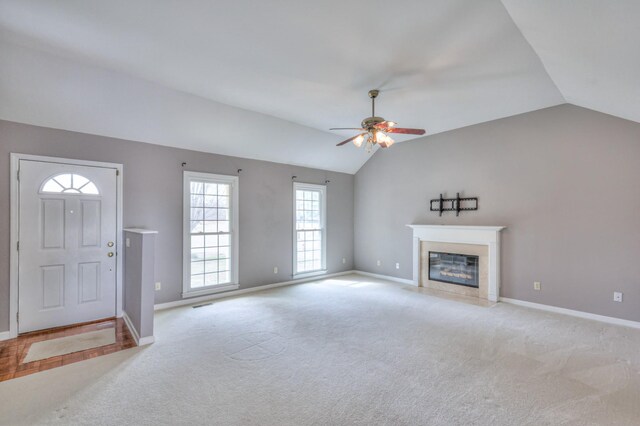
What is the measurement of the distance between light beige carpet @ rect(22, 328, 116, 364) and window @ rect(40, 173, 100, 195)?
185 cm

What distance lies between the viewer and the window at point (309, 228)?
644 cm

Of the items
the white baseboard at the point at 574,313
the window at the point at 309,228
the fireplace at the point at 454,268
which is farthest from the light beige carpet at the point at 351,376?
the window at the point at 309,228

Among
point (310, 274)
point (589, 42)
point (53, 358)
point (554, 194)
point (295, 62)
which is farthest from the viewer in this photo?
point (310, 274)

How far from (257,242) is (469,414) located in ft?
14.4

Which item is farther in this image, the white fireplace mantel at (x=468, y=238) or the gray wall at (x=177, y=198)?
the white fireplace mantel at (x=468, y=238)

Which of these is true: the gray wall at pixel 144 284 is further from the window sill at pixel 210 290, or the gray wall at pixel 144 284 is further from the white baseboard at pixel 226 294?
the window sill at pixel 210 290

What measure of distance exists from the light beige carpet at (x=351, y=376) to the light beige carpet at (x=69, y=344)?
451 millimetres

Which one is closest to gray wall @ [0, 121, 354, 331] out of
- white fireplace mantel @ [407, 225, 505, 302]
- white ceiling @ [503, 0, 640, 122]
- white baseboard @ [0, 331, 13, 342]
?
white baseboard @ [0, 331, 13, 342]

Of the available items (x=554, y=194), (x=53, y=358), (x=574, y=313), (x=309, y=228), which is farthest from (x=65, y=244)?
(x=574, y=313)

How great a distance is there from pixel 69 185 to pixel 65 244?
2.58ft

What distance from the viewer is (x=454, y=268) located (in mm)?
5531

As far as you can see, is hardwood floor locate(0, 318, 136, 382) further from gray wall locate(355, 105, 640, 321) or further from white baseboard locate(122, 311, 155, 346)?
gray wall locate(355, 105, 640, 321)

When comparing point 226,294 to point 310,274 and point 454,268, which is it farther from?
point 454,268

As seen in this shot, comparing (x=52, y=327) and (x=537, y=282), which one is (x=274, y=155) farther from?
(x=537, y=282)
